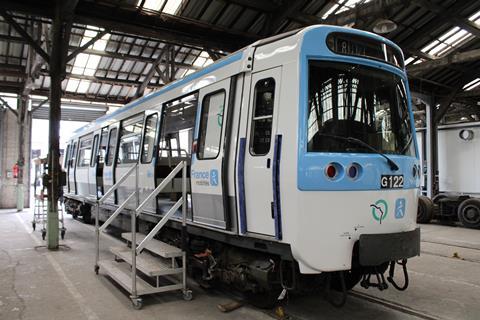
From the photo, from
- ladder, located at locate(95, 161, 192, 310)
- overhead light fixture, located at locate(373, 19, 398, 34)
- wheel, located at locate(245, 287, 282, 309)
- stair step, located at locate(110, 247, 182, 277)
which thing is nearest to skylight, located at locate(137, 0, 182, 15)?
overhead light fixture, located at locate(373, 19, 398, 34)

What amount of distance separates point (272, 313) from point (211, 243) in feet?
3.96

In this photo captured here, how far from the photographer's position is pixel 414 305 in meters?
5.11

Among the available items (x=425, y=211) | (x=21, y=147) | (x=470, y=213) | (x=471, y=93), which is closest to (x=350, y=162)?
(x=470, y=213)

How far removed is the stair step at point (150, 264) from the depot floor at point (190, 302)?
1.33 ft

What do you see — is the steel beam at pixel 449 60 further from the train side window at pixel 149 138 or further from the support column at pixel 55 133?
the support column at pixel 55 133

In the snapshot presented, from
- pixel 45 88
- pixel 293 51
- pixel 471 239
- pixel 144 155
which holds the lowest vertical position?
pixel 471 239

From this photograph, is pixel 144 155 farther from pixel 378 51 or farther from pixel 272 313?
pixel 378 51

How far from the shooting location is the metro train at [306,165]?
3.88 m

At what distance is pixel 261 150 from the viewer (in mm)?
4273

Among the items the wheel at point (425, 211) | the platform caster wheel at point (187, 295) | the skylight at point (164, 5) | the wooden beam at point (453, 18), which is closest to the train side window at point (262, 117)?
the platform caster wheel at point (187, 295)

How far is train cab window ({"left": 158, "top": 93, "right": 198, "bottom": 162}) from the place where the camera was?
19.0 ft

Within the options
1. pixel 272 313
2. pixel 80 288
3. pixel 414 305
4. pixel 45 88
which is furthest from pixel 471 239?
pixel 45 88

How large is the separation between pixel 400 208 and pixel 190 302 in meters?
2.82

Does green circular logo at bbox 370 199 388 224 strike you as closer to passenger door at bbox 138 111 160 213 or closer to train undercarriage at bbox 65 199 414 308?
train undercarriage at bbox 65 199 414 308
